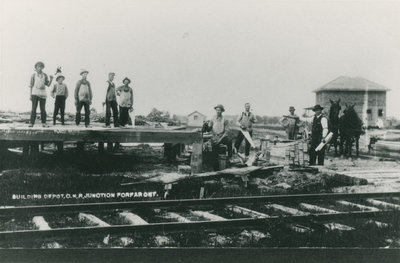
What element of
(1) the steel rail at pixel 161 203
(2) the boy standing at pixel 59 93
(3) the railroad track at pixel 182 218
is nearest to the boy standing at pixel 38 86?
(2) the boy standing at pixel 59 93

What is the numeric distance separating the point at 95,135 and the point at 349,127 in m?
9.23

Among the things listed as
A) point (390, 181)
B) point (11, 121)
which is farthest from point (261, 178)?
point (11, 121)

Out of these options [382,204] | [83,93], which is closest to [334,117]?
[382,204]

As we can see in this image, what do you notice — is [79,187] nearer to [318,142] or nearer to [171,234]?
[171,234]

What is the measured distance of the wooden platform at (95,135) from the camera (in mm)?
9000

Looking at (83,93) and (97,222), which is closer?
(97,222)

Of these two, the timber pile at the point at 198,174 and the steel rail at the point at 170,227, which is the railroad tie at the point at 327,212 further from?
the timber pile at the point at 198,174

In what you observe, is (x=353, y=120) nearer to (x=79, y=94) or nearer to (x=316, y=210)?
(x=316, y=210)

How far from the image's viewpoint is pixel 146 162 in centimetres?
1254

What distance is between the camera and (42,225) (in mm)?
5680

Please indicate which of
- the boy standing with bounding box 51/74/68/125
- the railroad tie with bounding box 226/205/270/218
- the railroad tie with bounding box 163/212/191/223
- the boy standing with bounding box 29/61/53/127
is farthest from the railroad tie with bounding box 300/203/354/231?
the boy standing with bounding box 51/74/68/125

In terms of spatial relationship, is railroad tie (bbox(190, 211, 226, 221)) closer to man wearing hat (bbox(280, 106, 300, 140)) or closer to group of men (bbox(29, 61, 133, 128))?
group of men (bbox(29, 61, 133, 128))

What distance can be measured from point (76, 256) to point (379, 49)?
6.74 metres

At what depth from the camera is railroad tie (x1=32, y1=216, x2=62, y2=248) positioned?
17.1ft
